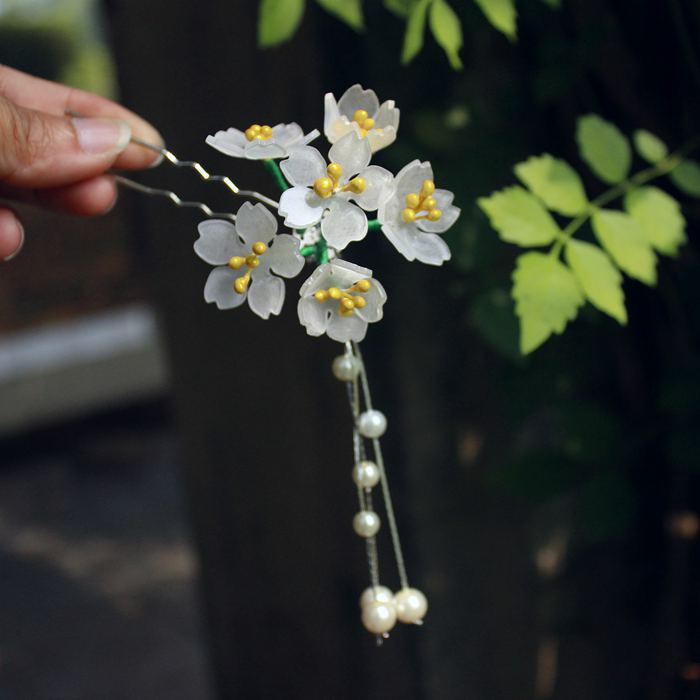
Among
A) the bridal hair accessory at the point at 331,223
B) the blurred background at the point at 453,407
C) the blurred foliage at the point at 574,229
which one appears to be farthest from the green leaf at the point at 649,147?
the bridal hair accessory at the point at 331,223

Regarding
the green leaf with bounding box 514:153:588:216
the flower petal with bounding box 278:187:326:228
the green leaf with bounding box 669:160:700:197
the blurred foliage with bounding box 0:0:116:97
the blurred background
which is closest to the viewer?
the flower petal with bounding box 278:187:326:228

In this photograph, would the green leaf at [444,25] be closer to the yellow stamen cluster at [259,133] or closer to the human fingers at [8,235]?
the yellow stamen cluster at [259,133]

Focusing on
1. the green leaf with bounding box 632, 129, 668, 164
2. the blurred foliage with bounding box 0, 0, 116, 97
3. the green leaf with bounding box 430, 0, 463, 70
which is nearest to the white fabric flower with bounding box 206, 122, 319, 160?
the green leaf with bounding box 430, 0, 463, 70

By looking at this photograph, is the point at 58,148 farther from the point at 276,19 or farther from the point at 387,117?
the point at 387,117

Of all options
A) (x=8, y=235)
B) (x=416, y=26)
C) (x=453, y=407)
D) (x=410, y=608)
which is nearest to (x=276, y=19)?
(x=416, y=26)

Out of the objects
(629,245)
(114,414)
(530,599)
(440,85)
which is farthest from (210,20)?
(114,414)

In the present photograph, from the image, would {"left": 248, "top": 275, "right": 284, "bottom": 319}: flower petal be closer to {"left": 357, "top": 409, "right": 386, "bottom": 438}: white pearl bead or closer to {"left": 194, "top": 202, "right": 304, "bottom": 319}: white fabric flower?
{"left": 194, "top": 202, "right": 304, "bottom": 319}: white fabric flower
